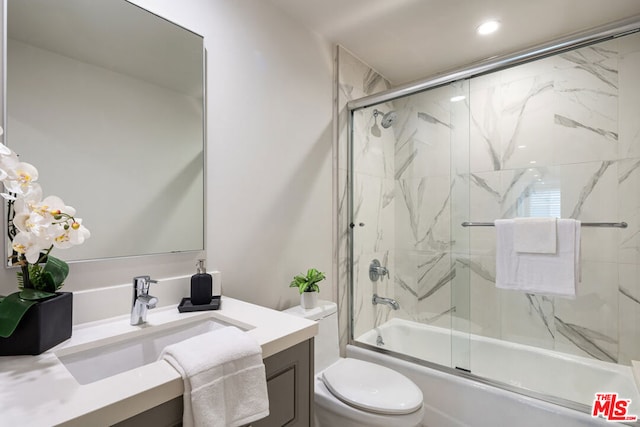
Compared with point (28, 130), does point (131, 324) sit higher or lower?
lower

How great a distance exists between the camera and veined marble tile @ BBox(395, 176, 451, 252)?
6.96 ft

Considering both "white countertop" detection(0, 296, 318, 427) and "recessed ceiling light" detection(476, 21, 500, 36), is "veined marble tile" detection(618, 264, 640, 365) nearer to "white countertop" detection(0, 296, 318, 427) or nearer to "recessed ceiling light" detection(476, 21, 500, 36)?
"recessed ceiling light" detection(476, 21, 500, 36)

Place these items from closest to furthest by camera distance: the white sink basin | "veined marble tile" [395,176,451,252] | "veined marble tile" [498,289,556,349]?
the white sink basin < "veined marble tile" [498,289,556,349] < "veined marble tile" [395,176,451,252]

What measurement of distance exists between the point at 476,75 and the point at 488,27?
444mm

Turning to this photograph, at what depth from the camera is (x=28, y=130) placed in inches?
36.4

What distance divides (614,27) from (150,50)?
1.89 meters

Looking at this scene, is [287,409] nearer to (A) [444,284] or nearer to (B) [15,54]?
(B) [15,54]

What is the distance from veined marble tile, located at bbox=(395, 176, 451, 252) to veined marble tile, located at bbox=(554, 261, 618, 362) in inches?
30.7

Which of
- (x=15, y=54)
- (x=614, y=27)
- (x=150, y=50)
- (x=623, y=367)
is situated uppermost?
(x=614, y=27)

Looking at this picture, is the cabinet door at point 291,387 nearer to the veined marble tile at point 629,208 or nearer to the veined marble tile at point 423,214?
the veined marble tile at point 423,214

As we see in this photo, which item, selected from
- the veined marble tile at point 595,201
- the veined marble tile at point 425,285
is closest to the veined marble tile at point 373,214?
the veined marble tile at point 425,285

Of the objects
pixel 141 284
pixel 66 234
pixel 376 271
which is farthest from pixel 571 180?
pixel 66 234

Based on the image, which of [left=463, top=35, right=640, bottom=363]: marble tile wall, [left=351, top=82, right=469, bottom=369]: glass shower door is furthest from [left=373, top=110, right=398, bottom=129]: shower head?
[left=463, top=35, right=640, bottom=363]: marble tile wall

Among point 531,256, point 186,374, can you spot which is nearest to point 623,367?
point 531,256
